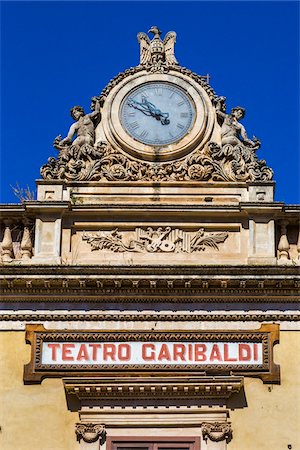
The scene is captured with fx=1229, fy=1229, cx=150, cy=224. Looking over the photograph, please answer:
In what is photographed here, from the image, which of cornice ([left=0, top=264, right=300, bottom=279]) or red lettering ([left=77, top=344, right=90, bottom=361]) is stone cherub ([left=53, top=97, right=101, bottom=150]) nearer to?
cornice ([left=0, top=264, right=300, bottom=279])

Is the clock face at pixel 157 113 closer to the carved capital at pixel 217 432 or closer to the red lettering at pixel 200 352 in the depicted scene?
the red lettering at pixel 200 352

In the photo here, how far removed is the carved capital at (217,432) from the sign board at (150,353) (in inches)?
35.2

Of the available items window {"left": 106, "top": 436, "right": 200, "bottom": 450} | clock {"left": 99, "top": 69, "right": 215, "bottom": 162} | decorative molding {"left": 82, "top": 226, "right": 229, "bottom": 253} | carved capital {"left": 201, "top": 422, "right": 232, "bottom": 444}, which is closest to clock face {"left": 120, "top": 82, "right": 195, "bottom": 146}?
clock {"left": 99, "top": 69, "right": 215, "bottom": 162}

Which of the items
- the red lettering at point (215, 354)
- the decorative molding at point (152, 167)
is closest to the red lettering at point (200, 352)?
the red lettering at point (215, 354)

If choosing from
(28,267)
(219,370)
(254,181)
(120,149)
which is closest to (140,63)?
(120,149)

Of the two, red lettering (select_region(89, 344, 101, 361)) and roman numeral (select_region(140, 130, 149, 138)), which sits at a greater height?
roman numeral (select_region(140, 130, 149, 138))

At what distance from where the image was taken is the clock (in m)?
22.0

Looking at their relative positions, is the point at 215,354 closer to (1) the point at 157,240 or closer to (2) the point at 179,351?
(2) the point at 179,351

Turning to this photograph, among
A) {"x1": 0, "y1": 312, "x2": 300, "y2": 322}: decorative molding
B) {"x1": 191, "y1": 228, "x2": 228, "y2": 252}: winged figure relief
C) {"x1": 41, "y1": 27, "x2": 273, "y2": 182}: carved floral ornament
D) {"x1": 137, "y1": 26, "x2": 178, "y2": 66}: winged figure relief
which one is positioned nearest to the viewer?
{"x1": 0, "y1": 312, "x2": 300, "y2": 322}: decorative molding

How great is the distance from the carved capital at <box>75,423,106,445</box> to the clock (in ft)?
16.4

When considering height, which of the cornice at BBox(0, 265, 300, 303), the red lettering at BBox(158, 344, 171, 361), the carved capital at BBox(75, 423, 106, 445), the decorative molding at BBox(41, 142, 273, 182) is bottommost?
the carved capital at BBox(75, 423, 106, 445)

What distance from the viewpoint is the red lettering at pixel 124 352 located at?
2028cm

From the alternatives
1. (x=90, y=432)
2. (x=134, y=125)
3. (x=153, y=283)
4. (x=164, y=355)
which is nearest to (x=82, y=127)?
(x=134, y=125)

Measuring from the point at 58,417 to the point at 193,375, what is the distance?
2300 millimetres
